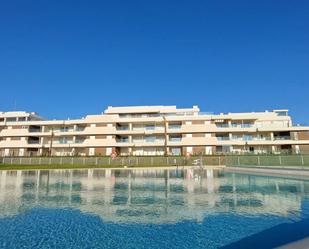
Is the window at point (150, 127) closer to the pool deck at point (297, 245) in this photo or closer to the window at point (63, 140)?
the window at point (63, 140)

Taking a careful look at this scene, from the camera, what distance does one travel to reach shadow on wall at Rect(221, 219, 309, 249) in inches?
254

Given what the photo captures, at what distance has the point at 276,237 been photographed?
7000 mm

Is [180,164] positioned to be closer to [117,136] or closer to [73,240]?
[117,136]

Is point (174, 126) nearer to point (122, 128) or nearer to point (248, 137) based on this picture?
point (122, 128)

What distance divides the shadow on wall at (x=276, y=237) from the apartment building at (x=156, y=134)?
42785 mm

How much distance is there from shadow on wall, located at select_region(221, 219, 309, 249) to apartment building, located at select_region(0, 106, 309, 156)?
42785mm

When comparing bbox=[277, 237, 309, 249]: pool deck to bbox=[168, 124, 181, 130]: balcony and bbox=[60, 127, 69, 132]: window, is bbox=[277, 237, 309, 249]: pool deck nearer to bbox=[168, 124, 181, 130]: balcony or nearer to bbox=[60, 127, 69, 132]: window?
bbox=[168, 124, 181, 130]: balcony

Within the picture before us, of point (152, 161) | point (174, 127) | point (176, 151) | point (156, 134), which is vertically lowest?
point (152, 161)

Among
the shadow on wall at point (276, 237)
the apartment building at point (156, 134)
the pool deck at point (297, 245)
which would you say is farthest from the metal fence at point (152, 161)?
the pool deck at point (297, 245)

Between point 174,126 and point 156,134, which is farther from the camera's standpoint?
point 174,126

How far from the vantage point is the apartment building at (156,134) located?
52188 millimetres

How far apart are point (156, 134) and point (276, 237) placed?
1900 inches

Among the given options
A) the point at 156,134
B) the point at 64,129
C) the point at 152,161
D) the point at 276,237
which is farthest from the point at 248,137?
the point at 276,237

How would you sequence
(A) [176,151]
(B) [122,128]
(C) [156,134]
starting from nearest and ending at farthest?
(A) [176,151] < (C) [156,134] < (B) [122,128]
